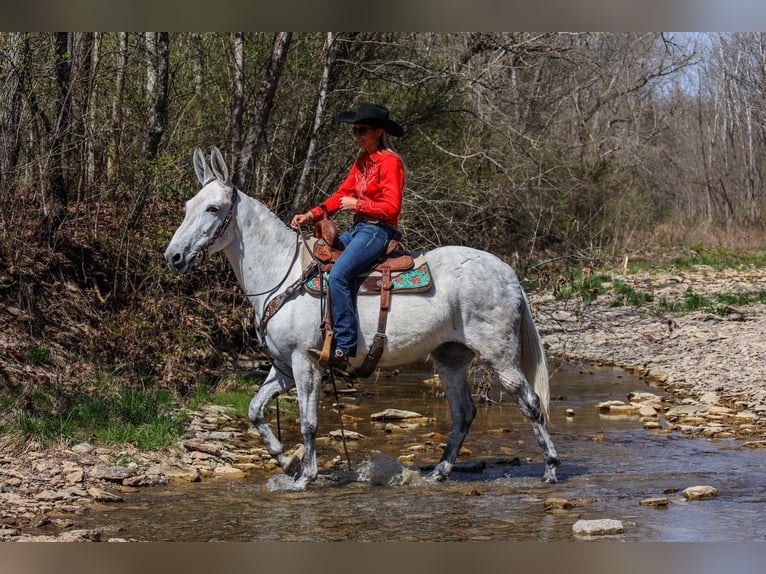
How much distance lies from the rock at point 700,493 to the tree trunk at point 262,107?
23.3 feet

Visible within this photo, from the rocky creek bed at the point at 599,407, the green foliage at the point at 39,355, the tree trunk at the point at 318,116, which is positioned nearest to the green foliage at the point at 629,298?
the rocky creek bed at the point at 599,407

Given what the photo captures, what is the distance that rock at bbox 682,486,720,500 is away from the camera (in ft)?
22.0

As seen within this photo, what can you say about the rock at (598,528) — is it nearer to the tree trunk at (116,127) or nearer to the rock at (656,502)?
the rock at (656,502)

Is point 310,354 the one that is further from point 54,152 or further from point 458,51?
point 458,51

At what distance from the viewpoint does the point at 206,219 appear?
735 cm

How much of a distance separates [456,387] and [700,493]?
2291 millimetres

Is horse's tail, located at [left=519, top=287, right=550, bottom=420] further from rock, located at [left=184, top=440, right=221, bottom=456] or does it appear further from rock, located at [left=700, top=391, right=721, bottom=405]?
rock, located at [left=700, top=391, right=721, bottom=405]

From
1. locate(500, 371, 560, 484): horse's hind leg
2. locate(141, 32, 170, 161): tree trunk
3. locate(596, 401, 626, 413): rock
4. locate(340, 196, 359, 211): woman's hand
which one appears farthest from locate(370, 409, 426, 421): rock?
locate(141, 32, 170, 161): tree trunk

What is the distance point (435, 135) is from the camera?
13766 mm

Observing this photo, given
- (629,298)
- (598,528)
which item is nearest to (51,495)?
(598,528)

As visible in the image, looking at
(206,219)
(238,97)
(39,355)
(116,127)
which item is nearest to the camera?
(206,219)

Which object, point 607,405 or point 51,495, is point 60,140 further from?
point 607,405

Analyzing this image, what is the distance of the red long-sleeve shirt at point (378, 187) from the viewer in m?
7.44

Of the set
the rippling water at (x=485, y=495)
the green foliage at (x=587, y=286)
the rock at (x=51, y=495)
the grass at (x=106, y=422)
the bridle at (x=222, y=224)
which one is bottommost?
the rippling water at (x=485, y=495)
